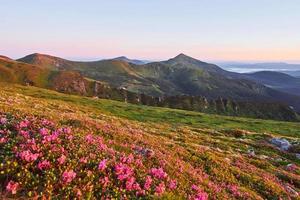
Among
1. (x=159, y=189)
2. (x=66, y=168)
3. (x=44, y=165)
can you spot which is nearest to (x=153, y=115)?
(x=159, y=189)

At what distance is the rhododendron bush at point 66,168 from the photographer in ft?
26.1

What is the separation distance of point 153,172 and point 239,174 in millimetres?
7416

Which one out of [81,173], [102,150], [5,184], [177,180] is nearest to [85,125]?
[102,150]

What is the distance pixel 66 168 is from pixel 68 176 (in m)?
0.50

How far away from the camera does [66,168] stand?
29.2 ft

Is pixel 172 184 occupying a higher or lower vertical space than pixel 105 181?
lower

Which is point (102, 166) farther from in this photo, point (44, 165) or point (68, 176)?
point (44, 165)

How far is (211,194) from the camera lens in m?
11.9

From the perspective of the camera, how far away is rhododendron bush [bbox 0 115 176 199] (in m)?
7.97

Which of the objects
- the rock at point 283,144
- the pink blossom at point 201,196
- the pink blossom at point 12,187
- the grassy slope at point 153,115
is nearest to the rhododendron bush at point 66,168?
the pink blossom at point 12,187

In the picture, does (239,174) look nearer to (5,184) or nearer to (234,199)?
(234,199)

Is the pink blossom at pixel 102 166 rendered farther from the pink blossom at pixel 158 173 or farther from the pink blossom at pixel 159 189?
the pink blossom at pixel 158 173

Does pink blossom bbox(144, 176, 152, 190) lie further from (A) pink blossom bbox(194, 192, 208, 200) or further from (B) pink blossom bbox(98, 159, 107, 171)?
(A) pink blossom bbox(194, 192, 208, 200)

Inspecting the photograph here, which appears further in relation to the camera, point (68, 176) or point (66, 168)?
point (66, 168)
